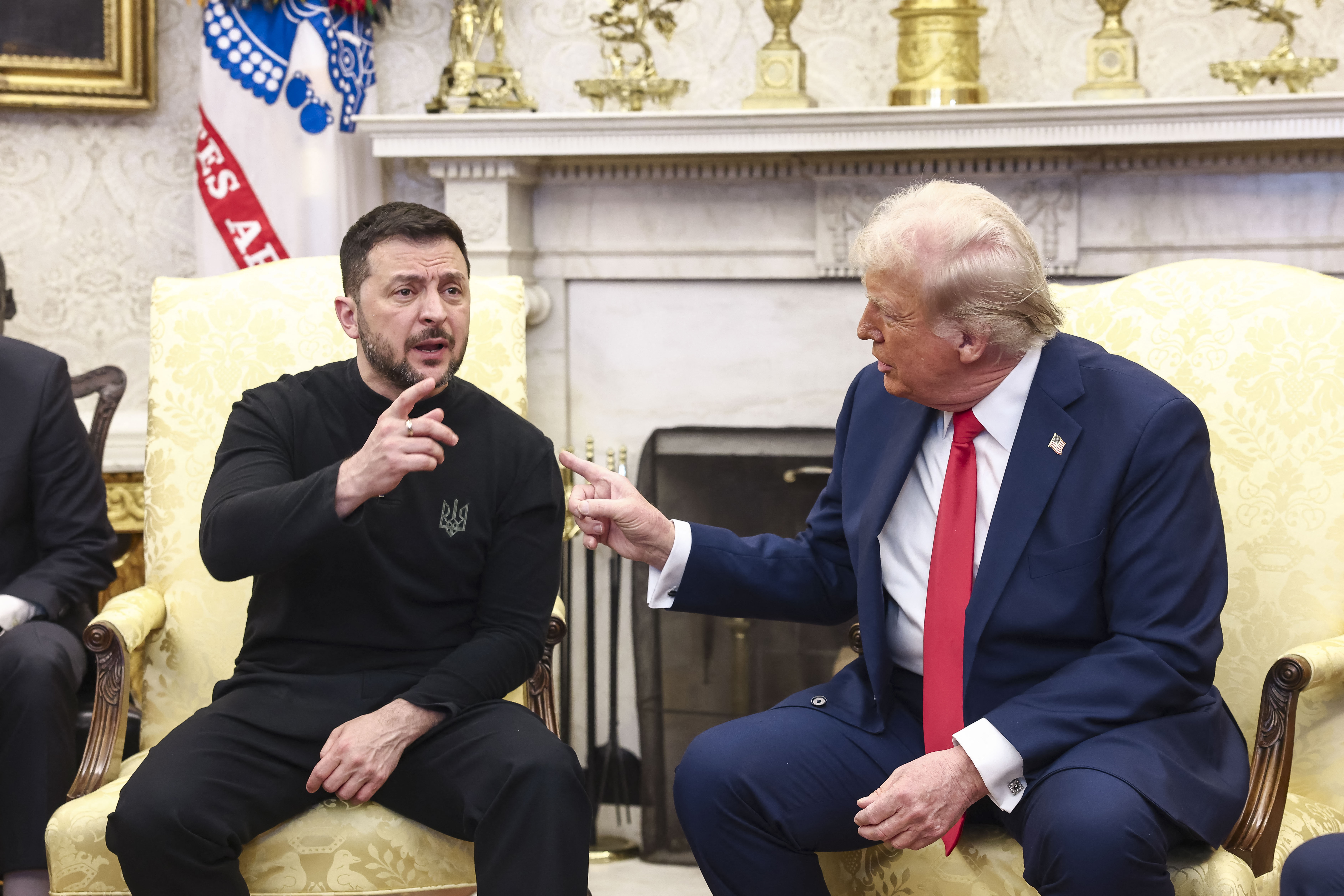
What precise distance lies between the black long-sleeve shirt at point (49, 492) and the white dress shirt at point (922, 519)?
42.0 inches

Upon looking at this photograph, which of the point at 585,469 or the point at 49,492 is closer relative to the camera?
the point at 585,469

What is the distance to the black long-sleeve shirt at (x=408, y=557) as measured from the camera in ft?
6.35

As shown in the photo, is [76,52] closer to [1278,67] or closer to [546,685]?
[546,685]

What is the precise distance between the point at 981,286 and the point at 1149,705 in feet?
1.87

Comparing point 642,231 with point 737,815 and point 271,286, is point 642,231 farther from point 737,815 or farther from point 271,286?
point 737,815

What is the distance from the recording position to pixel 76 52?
132 inches

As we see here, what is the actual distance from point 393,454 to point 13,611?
91 centimetres

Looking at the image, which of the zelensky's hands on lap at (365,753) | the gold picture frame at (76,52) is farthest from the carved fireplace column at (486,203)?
the zelensky's hands on lap at (365,753)

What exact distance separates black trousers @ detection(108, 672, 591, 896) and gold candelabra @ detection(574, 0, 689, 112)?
5.42 feet

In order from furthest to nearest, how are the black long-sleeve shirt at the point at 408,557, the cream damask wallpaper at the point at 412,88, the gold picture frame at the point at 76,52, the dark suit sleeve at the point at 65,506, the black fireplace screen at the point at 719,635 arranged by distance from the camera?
the gold picture frame at the point at 76,52, the black fireplace screen at the point at 719,635, the cream damask wallpaper at the point at 412,88, the dark suit sleeve at the point at 65,506, the black long-sleeve shirt at the point at 408,557

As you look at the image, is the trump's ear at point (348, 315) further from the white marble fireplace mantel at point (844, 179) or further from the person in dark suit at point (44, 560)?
the white marble fireplace mantel at point (844, 179)

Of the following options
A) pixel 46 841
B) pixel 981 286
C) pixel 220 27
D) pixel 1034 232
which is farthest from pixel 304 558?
pixel 1034 232

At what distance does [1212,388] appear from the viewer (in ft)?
6.85

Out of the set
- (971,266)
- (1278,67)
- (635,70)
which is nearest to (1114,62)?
(1278,67)
